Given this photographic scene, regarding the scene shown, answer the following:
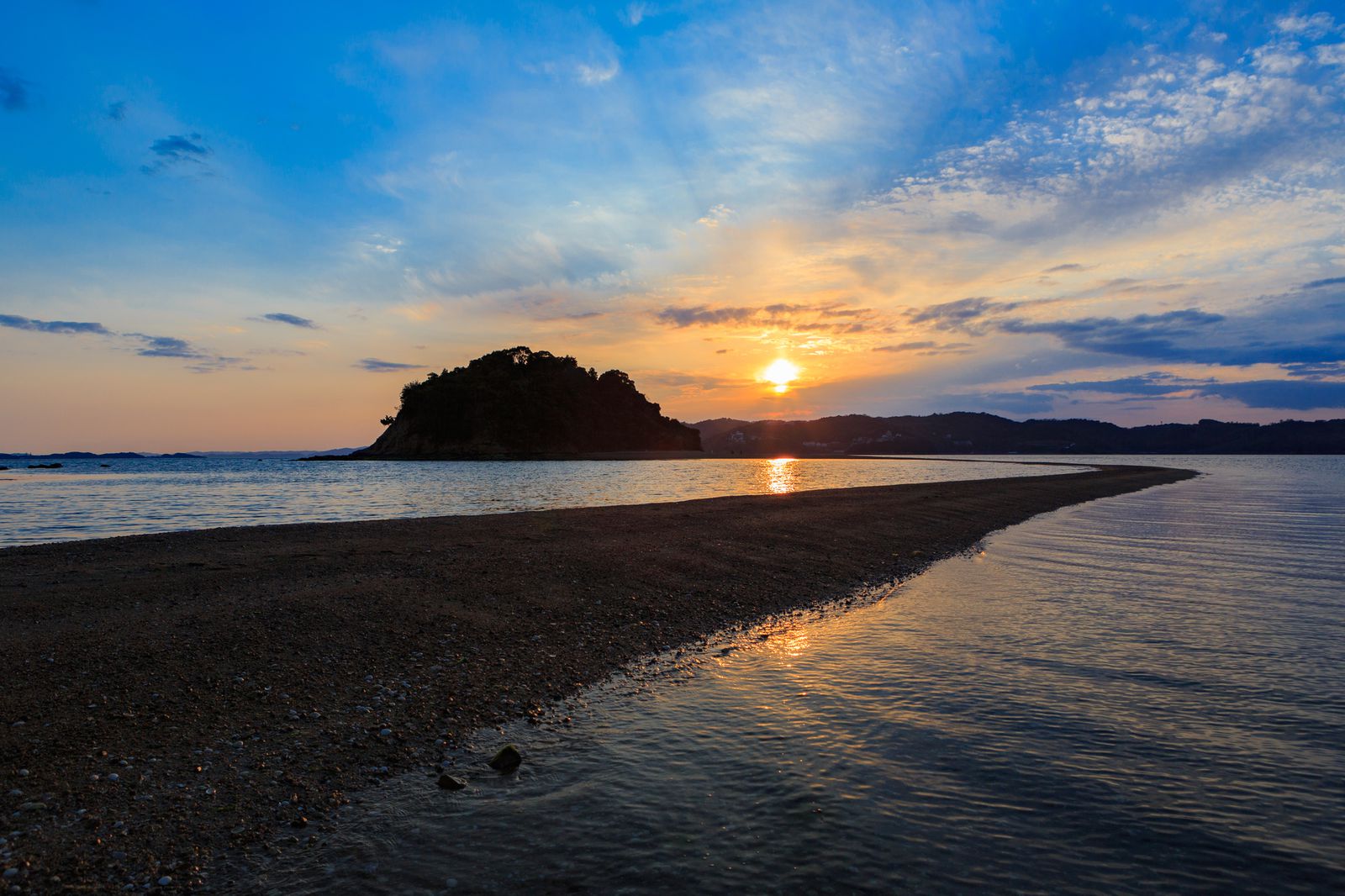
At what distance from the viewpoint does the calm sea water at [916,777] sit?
5.29 metres

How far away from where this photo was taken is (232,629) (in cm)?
1048

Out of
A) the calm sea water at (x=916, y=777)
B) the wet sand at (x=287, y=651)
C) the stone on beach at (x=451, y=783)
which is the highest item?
the wet sand at (x=287, y=651)

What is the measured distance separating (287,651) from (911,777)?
28.0 feet

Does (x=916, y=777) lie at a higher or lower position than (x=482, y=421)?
lower

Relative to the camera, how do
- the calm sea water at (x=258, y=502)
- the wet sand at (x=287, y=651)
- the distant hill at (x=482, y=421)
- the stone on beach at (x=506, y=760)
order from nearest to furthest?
the wet sand at (x=287, y=651) → the stone on beach at (x=506, y=760) → the calm sea water at (x=258, y=502) → the distant hill at (x=482, y=421)

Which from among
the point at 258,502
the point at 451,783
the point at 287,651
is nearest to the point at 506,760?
the point at 451,783

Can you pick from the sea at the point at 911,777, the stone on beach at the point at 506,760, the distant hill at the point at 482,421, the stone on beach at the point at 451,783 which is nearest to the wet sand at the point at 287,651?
the stone on beach at the point at 451,783

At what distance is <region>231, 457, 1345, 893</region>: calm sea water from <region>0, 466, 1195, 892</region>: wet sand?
0.93m

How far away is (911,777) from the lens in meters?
6.82

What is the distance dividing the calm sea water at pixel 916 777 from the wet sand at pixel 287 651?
0.93m

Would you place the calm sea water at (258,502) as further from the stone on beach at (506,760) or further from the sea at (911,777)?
the sea at (911,777)

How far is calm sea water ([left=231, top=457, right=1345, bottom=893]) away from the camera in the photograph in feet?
17.4

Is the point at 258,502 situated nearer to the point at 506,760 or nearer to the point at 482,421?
the point at 506,760

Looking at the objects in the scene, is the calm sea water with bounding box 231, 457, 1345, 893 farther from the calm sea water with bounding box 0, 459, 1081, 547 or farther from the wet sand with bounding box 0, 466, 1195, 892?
the calm sea water with bounding box 0, 459, 1081, 547
